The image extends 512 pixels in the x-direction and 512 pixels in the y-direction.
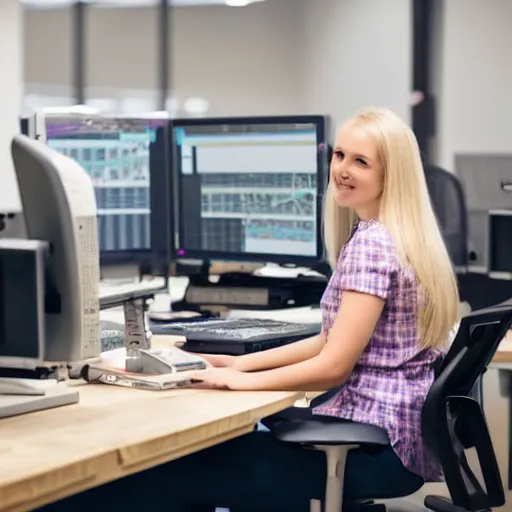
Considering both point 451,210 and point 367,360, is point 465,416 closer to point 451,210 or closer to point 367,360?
point 367,360

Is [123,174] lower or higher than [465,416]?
higher

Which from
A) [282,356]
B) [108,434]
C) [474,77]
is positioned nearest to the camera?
[108,434]

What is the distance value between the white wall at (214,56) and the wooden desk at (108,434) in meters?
5.49

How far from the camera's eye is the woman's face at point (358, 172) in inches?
86.0

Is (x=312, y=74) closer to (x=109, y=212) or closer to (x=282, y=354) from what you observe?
(x=109, y=212)

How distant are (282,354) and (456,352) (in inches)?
16.1

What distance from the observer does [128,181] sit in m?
3.07

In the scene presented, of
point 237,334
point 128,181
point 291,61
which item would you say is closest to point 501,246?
point 128,181

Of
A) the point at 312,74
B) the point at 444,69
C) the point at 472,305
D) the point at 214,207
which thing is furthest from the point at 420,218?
the point at 312,74

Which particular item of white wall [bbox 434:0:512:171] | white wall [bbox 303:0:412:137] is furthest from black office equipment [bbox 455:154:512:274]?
white wall [bbox 303:0:412:137]

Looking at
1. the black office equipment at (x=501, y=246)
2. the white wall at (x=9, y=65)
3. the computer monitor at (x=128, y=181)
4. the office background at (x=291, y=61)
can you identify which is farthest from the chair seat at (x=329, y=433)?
the office background at (x=291, y=61)

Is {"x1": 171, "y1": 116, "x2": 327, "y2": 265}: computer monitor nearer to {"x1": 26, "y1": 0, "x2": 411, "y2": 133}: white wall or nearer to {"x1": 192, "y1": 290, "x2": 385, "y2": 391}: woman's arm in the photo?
{"x1": 192, "y1": 290, "x2": 385, "y2": 391}: woman's arm

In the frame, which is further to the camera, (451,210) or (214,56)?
(214,56)

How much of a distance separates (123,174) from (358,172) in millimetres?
1060
